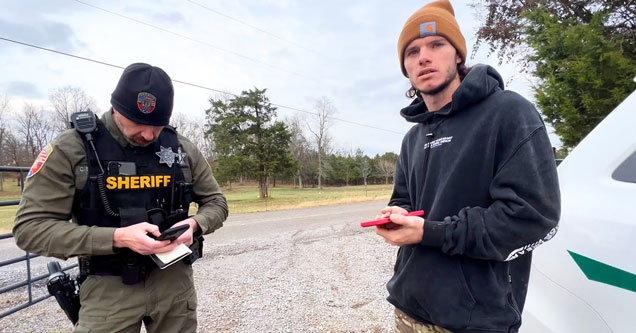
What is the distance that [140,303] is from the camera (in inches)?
71.7

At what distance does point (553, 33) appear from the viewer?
28.0 feet

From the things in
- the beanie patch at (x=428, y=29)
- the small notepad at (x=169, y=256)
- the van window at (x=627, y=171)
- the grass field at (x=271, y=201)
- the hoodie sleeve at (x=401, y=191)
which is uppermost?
the beanie patch at (x=428, y=29)

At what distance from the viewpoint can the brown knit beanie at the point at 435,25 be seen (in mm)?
1460

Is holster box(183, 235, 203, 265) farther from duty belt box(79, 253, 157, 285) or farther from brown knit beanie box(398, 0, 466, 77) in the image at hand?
brown knit beanie box(398, 0, 466, 77)

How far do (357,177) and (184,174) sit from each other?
226ft

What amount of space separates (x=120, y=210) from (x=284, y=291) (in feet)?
9.38

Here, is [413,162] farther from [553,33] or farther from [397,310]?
[553,33]

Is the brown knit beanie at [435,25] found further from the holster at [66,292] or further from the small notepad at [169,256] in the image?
the holster at [66,292]

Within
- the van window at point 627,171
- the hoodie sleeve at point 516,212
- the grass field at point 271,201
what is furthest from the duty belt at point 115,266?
the grass field at point 271,201

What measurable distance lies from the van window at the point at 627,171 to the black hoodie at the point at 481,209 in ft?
1.01

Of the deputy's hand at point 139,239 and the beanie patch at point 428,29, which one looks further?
the deputy's hand at point 139,239

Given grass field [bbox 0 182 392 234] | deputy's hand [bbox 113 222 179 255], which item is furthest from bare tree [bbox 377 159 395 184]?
deputy's hand [bbox 113 222 179 255]

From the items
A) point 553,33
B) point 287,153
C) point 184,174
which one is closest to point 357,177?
point 287,153

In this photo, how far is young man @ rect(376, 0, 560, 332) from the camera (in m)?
1.08
